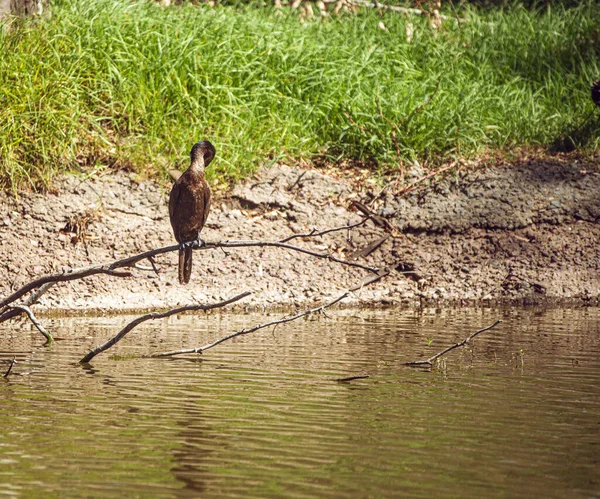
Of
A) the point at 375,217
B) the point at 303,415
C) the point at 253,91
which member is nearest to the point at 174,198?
the point at 303,415

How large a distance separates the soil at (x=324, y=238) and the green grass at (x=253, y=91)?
0.33 metres

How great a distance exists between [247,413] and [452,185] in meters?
4.84

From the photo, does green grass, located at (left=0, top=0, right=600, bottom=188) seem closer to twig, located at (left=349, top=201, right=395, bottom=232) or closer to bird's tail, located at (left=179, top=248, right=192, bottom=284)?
twig, located at (left=349, top=201, right=395, bottom=232)

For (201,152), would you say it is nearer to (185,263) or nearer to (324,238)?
(185,263)

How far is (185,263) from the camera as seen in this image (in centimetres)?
557

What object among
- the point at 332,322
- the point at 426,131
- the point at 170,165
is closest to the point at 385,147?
the point at 426,131

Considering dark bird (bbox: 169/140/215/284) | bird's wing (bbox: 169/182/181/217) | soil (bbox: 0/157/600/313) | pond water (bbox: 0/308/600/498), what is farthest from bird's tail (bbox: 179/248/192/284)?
soil (bbox: 0/157/600/313)

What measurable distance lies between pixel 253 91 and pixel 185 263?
12.0ft

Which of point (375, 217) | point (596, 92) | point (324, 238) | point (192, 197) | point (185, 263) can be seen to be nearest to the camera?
point (192, 197)

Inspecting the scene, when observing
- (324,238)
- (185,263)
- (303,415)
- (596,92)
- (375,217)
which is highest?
(596,92)

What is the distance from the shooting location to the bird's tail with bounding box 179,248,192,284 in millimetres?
5574

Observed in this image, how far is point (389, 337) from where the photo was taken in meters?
5.75

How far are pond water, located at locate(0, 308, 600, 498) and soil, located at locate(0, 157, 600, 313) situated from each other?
1.13 m

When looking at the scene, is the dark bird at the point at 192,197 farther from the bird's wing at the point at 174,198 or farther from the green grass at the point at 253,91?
the green grass at the point at 253,91
